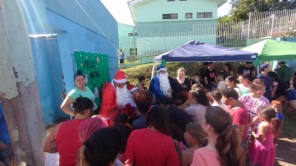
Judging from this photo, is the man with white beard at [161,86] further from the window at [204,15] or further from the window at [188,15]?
the window at [204,15]

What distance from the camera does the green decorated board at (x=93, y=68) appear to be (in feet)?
16.0

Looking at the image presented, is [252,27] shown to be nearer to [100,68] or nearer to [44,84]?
[100,68]

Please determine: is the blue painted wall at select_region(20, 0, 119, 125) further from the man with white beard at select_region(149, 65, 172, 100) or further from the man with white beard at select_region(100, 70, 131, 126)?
the man with white beard at select_region(149, 65, 172, 100)

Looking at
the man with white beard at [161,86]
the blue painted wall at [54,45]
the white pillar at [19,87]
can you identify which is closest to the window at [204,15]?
the blue painted wall at [54,45]

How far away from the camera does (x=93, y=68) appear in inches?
222

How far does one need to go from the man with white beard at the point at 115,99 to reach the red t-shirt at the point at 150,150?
1.93m

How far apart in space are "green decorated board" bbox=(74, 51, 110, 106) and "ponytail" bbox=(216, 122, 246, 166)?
350 centimetres

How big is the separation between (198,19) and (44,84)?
19354 millimetres

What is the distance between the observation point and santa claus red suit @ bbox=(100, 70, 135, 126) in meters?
4.12

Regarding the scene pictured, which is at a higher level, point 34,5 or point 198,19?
point 198,19

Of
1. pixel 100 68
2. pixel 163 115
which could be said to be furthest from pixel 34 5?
pixel 163 115

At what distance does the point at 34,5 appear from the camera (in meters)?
4.82

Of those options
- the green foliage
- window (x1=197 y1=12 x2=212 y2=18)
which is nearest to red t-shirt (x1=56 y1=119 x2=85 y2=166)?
the green foliage

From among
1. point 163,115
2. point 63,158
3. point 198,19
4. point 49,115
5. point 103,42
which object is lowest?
point 49,115
